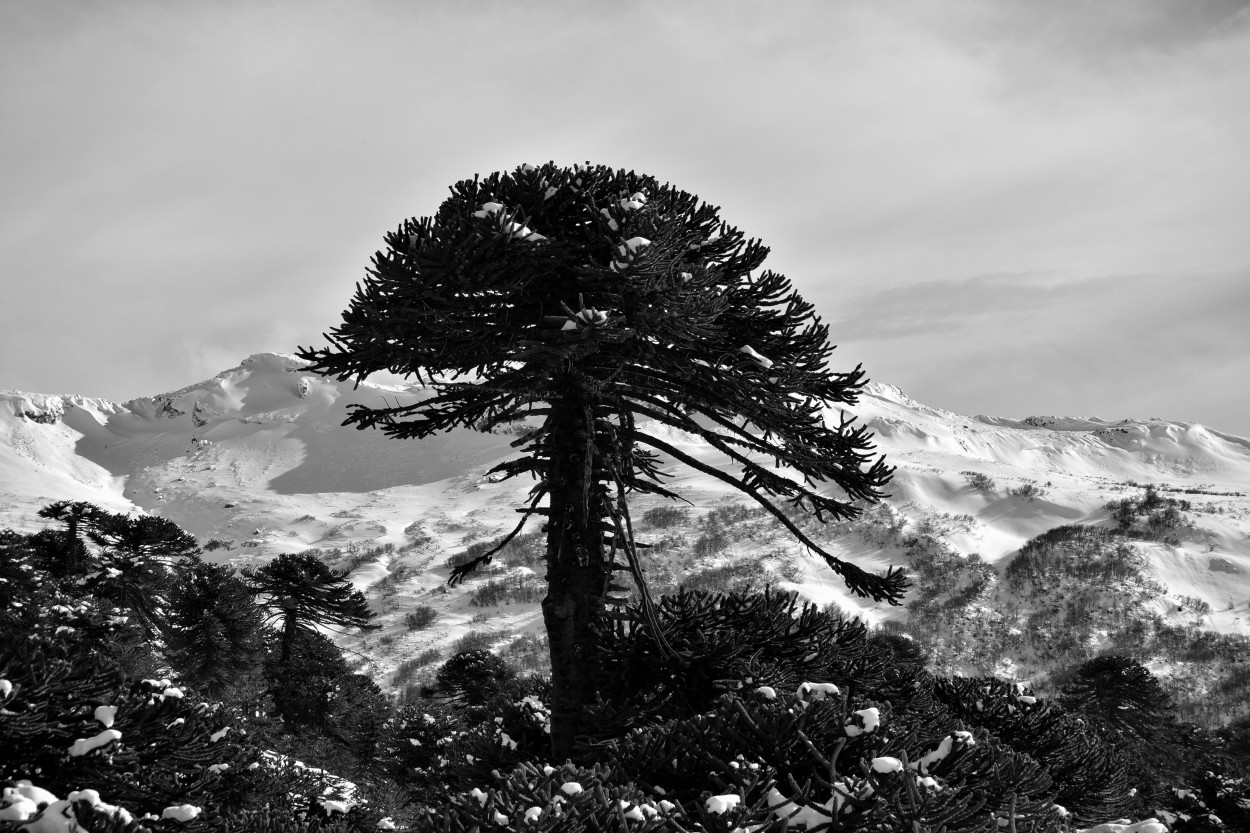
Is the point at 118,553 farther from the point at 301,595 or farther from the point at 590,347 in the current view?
the point at 590,347

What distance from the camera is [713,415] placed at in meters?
6.44

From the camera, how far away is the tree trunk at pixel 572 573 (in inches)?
230

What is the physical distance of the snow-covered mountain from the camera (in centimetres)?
5843

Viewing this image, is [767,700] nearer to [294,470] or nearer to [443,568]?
[443,568]

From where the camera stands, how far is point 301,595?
79.3 feet

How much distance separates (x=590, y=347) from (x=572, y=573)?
1.78 m

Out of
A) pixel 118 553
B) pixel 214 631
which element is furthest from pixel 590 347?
pixel 118 553

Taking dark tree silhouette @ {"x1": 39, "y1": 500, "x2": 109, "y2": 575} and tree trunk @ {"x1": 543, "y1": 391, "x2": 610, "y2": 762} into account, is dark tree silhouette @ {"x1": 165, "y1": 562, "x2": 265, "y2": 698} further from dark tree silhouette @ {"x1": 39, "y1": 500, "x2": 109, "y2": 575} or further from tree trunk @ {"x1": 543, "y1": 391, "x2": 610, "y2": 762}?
tree trunk @ {"x1": 543, "y1": 391, "x2": 610, "y2": 762}

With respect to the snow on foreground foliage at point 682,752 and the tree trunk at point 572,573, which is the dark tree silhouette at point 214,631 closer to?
the snow on foreground foliage at point 682,752

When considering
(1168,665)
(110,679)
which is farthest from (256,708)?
(1168,665)

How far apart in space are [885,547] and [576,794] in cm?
6315

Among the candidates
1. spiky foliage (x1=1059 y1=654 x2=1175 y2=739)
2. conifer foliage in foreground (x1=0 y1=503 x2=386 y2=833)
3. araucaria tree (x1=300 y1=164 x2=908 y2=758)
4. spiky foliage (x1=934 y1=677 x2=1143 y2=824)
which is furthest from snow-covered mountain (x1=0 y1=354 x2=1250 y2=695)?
spiky foliage (x1=934 y1=677 x2=1143 y2=824)

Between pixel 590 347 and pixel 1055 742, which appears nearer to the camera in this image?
pixel 590 347

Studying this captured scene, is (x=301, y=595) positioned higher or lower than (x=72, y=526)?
lower
